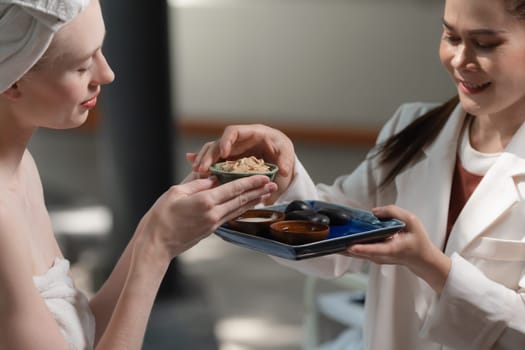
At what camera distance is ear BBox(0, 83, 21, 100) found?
121 centimetres

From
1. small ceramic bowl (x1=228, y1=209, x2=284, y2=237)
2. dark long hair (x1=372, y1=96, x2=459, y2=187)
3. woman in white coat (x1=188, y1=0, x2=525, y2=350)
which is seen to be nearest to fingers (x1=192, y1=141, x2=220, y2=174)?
woman in white coat (x1=188, y1=0, x2=525, y2=350)

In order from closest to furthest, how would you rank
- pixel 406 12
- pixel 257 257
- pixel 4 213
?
pixel 4 213 < pixel 257 257 < pixel 406 12

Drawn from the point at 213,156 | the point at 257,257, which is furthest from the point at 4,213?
the point at 257,257

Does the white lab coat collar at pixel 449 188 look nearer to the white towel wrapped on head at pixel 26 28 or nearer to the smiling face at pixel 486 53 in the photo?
the smiling face at pixel 486 53

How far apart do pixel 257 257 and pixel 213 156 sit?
128 inches

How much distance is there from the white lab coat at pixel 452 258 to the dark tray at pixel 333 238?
177 mm

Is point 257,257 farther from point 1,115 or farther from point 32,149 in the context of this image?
point 1,115

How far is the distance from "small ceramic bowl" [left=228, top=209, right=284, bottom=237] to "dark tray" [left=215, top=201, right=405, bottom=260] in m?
0.01

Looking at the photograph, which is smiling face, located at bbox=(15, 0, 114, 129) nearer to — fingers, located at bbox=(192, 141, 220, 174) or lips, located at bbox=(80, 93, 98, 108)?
lips, located at bbox=(80, 93, 98, 108)

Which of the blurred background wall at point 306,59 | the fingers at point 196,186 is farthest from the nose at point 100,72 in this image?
the blurred background wall at point 306,59

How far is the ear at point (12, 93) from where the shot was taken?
3.97 ft

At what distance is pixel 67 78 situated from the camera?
3.99ft

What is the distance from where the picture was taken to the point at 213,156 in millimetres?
1512

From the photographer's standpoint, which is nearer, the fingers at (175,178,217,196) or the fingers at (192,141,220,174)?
the fingers at (175,178,217,196)
